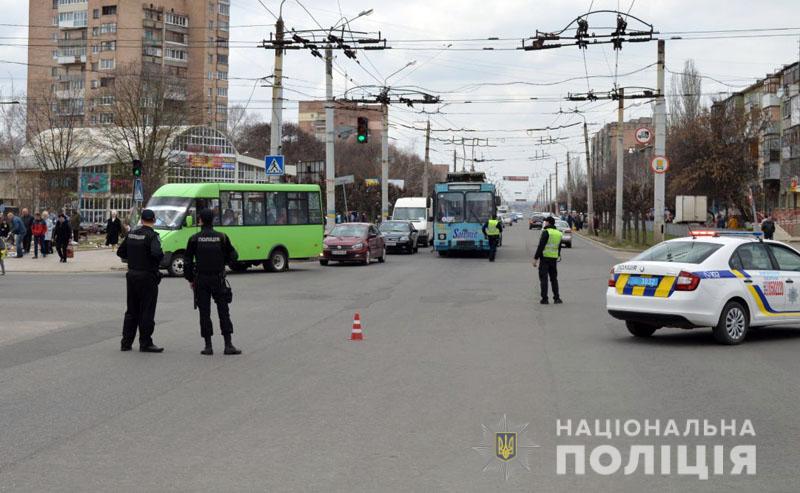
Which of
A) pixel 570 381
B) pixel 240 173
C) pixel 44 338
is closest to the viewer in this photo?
pixel 570 381

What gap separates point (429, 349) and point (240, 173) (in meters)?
77.7

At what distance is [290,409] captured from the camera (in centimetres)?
866

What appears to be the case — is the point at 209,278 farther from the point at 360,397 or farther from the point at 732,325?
the point at 732,325

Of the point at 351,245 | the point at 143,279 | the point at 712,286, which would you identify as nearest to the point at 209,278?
the point at 143,279

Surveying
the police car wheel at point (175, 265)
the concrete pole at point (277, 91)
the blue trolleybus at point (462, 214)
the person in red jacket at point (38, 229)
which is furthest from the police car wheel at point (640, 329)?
the person in red jacket at point (38, 229)

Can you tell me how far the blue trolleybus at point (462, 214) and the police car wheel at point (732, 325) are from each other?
26.7 metres

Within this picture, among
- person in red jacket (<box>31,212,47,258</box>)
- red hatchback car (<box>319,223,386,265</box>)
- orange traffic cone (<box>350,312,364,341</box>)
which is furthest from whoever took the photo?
person in red jacket (<box>31,212,47,258</box>)

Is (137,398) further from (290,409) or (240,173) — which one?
(240,173)

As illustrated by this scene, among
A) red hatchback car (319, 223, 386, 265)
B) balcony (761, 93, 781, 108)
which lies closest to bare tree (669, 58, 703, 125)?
balcony (761, 93, 781, 108)

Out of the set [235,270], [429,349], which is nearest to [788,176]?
[235,270]

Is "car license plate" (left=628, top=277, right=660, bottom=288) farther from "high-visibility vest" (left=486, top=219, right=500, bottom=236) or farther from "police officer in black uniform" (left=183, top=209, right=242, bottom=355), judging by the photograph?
"high-visibility vest" (left=486, top=219, right=500, bottom=236)

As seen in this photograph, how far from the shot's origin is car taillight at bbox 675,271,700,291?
13156mm

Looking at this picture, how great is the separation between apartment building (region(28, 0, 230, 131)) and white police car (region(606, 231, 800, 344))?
3667 inches

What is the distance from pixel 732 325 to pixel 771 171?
67849mm
